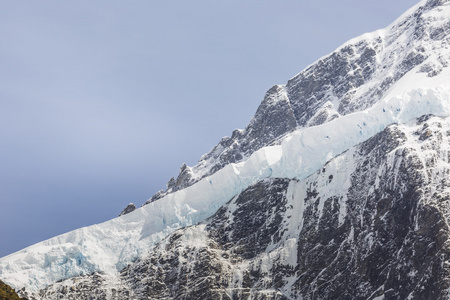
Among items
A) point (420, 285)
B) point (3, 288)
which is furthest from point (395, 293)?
point (3, 288)

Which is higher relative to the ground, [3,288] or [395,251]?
[3,288]

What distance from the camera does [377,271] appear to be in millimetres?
199000

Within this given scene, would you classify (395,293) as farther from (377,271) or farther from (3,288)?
(3,288)

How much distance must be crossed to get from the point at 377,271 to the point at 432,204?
21706mm

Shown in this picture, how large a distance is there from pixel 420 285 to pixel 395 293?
23.7ft

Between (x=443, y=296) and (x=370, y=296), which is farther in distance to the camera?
(x=370, y=296)

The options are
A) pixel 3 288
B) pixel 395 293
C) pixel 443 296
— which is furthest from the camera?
pixel 395 293

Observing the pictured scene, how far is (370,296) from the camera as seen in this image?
641 ft

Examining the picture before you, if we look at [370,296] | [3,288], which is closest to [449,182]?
[370,296]

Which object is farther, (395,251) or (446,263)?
(395,251)

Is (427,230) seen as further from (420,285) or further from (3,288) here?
(3,288)

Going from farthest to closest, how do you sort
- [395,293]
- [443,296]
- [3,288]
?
[395,293]
[443,296]
[3,288]

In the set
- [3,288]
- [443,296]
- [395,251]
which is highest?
[3,288]

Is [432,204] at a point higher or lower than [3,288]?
lower
